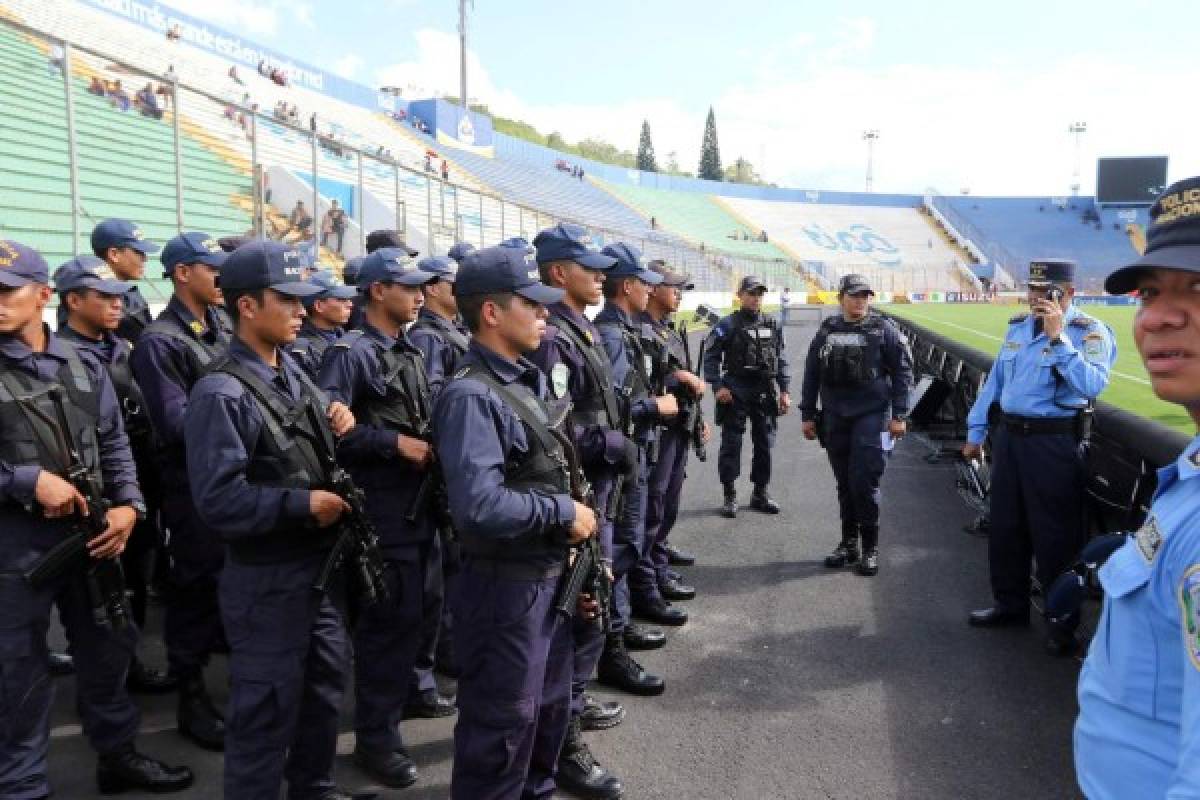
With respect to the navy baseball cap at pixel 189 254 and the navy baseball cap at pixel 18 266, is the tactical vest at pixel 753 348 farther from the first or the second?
the navy baseball cap at pixel 18 266

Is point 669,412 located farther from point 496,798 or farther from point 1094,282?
point 1094,282

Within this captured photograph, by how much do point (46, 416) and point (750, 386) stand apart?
580cm

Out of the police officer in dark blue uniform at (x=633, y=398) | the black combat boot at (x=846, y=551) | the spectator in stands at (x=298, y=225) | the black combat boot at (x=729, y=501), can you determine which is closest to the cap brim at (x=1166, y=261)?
the police officer in dark blue uniform at (x=633, y=398)

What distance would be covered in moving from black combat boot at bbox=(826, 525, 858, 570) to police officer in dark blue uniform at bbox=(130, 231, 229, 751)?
4.09 metres

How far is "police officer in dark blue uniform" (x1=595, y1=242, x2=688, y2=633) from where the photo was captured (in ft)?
14.0

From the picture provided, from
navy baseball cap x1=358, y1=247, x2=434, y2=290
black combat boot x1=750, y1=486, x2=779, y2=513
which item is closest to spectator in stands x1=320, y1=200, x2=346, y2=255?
black combat boot x1=750, y1=486, x2=779, y2=513

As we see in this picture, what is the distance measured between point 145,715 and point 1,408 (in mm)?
1845

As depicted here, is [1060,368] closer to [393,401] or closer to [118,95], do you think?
[393,401]

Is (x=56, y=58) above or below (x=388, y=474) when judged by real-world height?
above

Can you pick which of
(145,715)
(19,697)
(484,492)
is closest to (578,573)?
(484,492)

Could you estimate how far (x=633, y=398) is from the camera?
4559mm

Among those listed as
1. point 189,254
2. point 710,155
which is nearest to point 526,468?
point 189,254

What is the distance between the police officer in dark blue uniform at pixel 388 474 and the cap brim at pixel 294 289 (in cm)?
80

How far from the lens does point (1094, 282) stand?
51906 millimetres
